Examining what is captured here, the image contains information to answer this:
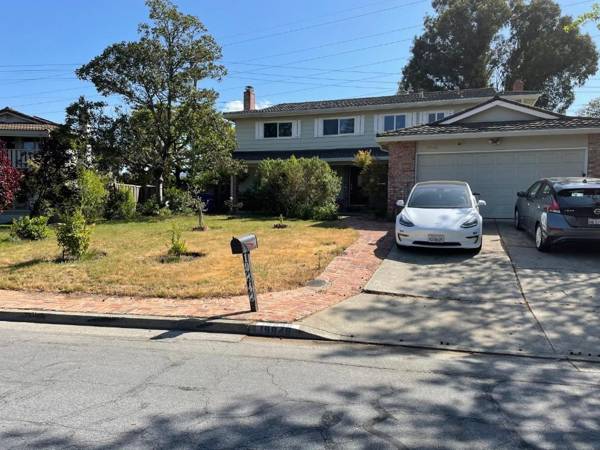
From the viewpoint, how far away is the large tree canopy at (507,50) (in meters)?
39.5

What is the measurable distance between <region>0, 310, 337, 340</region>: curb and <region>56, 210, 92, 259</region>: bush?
3074 millimetres

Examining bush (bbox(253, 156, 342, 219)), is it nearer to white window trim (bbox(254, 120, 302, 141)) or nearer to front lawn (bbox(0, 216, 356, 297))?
front lawn (bbox(0, 216, 356, 297))

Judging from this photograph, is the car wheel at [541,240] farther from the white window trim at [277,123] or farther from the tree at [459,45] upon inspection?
the tree at [459,45]

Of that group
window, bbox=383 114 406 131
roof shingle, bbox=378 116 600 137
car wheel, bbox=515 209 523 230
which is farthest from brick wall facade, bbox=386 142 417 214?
window, bbox=383 114 406 131

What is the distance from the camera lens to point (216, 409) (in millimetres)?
3764

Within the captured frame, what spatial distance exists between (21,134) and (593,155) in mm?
26787

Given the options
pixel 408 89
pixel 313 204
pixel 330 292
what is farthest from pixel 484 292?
pixel 408 89

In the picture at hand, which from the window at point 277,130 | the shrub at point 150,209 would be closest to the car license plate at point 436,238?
the shrub at point 150,209

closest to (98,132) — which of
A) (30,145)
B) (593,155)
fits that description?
(30,145)

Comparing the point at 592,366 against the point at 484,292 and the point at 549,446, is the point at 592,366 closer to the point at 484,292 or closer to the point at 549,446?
the point at 549,446

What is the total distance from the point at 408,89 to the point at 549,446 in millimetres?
43584

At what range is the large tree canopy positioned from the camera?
3947 centimetres

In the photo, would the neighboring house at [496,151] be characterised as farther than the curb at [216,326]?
Yes

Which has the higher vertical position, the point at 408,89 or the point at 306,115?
the point at 408,89
